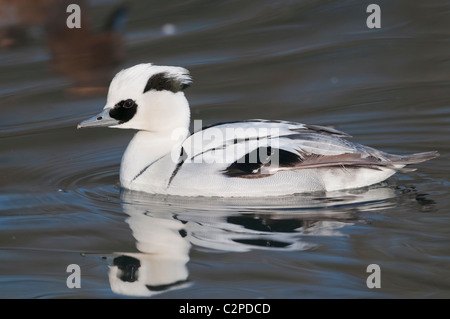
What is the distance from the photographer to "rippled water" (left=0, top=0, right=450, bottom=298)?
19.6ft

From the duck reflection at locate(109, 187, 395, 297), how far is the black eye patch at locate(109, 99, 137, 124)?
0.63 m

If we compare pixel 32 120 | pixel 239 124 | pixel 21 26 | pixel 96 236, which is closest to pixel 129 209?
pixel 96 236

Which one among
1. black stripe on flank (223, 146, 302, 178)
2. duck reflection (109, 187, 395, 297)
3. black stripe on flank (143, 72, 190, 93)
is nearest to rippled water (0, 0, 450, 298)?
duck reflection (109, 187, 395, 297)

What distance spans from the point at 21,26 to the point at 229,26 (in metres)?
3.00

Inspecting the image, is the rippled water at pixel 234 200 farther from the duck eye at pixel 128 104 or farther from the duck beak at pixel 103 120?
the duck eye at pixel 128 104

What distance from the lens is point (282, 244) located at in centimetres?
639

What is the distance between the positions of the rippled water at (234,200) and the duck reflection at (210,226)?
16 millimetres

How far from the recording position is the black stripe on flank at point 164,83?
760 cm

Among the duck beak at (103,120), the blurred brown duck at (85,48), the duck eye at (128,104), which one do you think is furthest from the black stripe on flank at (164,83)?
the blurred brown duck at (85,48)

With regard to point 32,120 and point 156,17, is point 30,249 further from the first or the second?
point 156,17

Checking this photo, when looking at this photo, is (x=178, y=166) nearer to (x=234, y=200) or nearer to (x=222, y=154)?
(x=222, y=154)

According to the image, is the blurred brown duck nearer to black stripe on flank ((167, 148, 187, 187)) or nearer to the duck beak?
the duck beak

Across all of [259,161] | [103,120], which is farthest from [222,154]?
[103,120]

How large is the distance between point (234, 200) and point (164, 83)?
3.81 ft
